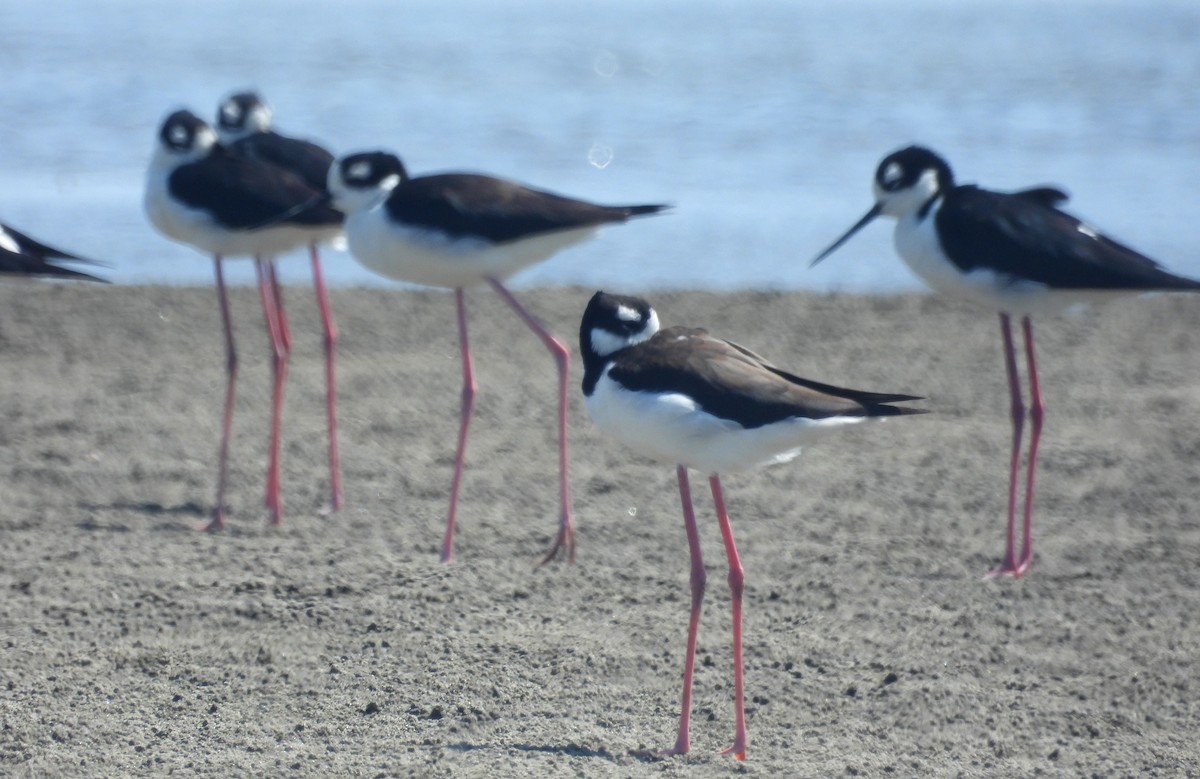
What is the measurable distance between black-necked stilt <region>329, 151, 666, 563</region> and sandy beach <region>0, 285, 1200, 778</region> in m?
0.65

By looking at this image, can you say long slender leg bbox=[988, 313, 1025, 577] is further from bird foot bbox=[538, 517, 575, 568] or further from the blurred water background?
the blurred water background

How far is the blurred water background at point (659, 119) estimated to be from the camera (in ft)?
37.7

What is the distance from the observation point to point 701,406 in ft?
12.4

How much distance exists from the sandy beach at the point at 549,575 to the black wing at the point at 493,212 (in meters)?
1.13

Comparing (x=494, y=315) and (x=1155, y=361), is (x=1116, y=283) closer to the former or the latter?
(x=1155, y=361)

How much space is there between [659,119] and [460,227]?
44.0 ft

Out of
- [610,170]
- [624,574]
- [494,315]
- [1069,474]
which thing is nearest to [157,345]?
[494,315]

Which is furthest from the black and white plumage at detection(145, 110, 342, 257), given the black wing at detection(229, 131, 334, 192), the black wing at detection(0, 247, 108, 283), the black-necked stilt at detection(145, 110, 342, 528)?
the black wing at detection(0, 247, 108, 283)

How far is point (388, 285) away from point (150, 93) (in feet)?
33.0

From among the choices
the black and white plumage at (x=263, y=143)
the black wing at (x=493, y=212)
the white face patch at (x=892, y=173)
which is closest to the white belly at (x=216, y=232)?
the black and white plumage at (x=263, y=143)

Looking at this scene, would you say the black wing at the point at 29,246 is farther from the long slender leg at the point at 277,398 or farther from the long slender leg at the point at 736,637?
the long slender leg at the point at 736,637

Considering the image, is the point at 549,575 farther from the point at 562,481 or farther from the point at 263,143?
the point at 263,143

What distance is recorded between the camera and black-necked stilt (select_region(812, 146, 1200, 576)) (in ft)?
16.8

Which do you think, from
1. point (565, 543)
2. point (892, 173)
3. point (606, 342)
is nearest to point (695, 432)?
point (606, 342)
